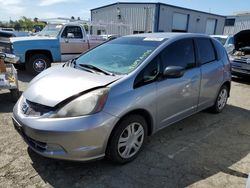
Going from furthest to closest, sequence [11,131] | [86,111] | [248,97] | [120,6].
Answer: [120,6] → [248,97] → [11,131] → [86,111]

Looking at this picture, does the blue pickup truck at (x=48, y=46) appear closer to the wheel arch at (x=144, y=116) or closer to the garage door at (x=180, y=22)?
the wheel arch at (x=144, y=116)

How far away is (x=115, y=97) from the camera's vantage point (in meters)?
2.95

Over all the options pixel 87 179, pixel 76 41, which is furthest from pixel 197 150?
pixel 76 41

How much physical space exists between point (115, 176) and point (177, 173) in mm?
788

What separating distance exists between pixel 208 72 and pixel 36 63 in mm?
6177

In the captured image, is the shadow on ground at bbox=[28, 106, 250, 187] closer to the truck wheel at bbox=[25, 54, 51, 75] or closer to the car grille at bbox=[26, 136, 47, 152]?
the car grille at bbox=[26, 136, 47, 152]

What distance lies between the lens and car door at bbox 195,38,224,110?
4.47 m

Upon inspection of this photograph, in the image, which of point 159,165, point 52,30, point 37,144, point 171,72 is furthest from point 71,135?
point 52,30

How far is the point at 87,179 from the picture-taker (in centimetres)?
297

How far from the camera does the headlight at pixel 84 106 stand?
2764 mm

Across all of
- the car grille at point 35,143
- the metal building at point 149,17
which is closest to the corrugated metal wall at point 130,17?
the metal building at point 149,17

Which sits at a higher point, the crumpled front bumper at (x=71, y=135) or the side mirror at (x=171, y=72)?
the side mirror at (x=171, y=72)

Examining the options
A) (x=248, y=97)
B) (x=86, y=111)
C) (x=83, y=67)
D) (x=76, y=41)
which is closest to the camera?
(x=86, y=111)

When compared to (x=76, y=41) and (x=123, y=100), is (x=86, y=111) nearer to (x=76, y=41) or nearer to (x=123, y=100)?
(x=123, y=100)
